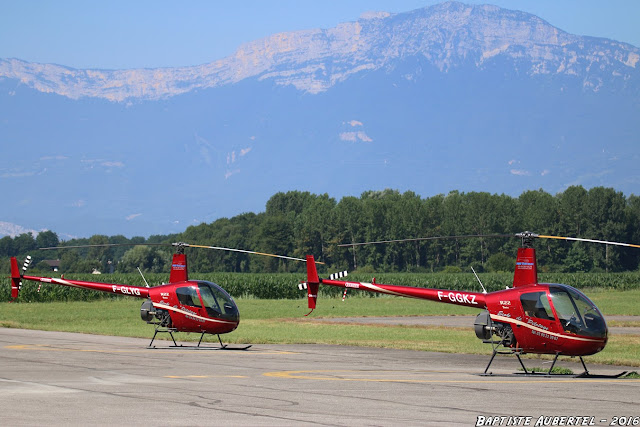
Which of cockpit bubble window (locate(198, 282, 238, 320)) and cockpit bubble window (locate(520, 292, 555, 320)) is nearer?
cockpit bubble window (locate(520, 292, 555, 320))

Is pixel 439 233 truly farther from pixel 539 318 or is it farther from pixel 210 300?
pixel 539 318

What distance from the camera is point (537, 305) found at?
20.6m

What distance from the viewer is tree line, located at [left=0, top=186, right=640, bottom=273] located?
134625mm

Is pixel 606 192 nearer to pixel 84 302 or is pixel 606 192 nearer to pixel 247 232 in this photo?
pixel 247 232

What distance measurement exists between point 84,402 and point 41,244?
186 metres

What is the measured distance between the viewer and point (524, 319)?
68.0 ft

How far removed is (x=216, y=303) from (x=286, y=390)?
1002 cm

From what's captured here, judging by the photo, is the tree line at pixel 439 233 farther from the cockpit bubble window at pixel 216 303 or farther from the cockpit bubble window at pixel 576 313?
the cockpit bubble window at pixel 576 313

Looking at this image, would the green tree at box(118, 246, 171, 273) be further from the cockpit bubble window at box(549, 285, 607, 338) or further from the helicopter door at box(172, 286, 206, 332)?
the cockpit bubble window at box(549, 285, 607, 338)

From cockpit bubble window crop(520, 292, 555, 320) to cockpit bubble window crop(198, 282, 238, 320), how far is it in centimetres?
940

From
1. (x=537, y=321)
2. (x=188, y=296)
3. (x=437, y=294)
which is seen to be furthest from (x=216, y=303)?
(x=537, y=321)

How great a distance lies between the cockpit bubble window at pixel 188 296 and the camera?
2702 cm

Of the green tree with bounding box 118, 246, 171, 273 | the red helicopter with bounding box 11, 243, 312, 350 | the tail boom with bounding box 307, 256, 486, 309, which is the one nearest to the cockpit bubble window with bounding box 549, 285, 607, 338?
the tail boom with bounding box 307, 256, 486, 309

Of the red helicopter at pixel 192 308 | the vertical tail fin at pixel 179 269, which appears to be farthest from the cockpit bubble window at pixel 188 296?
the vertical tail fin at pixel 179 269
